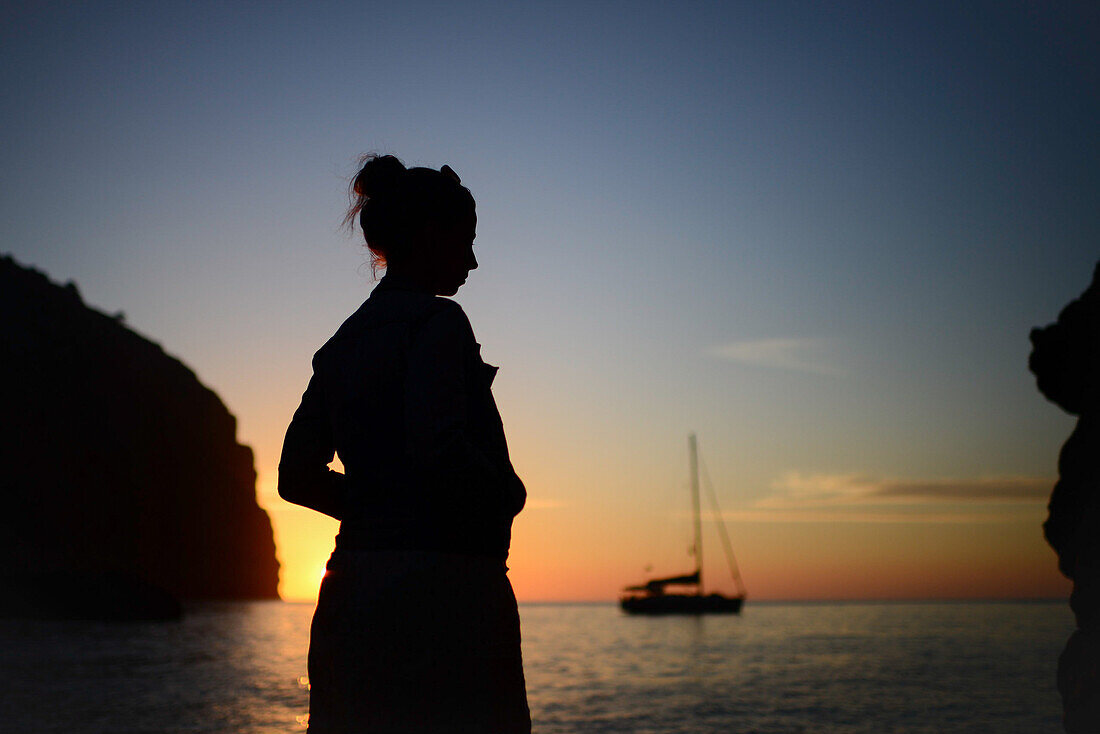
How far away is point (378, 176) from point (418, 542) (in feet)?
2.27

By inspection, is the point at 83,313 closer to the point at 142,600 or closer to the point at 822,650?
the point at 142,600

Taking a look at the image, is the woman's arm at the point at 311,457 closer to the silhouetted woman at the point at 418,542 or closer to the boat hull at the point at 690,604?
the silhouetted woman at the point at 418,542

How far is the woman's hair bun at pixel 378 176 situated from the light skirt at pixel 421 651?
0.66 meters

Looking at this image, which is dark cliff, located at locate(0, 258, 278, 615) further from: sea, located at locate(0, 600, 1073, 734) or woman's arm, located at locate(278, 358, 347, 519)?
woman's arm, located at locate(278, 358, 347, 519)

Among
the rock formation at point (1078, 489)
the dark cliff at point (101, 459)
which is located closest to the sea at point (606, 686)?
the dark cliff at point (101, 459)

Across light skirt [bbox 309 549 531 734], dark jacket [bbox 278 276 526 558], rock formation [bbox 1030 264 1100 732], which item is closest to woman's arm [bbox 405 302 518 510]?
dark jacket [bbox 278 276 526 558]

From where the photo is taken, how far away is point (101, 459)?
70.1 meters

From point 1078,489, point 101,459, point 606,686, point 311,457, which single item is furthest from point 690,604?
point 311,457

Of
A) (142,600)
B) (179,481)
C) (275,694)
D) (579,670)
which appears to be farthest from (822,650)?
(179,481)

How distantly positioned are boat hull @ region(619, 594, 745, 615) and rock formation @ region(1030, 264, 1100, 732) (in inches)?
2535

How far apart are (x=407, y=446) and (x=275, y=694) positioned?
28.0 metres

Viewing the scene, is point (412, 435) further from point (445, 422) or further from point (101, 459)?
point (101, 459)

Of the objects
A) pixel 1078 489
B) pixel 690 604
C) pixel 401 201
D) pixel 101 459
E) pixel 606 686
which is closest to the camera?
pixel 401 201

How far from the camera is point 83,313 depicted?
77000 millimetres
